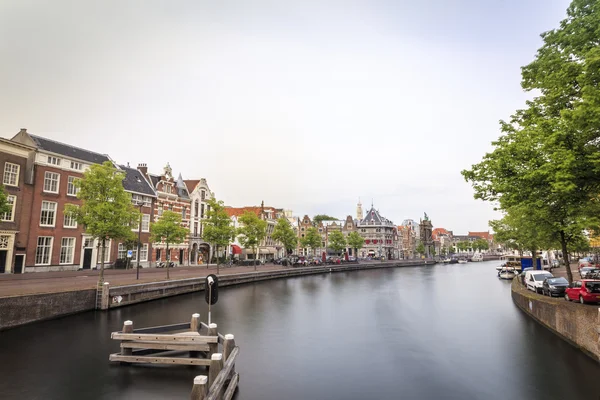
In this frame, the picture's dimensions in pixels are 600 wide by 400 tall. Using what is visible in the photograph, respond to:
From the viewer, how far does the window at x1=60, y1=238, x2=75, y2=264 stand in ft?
140

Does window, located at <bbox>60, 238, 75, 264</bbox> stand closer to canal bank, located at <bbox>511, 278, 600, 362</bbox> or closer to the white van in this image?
canal bank, located at <bbox>511, 278, 600, 362</bbox>

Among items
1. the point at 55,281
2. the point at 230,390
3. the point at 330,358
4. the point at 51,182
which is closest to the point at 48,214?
the point at 51,182

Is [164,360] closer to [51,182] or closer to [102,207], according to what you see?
[102,207]

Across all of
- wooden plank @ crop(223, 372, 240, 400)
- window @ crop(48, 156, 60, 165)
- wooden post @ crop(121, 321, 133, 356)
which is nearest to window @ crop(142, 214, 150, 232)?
window @ crop(48, 156, 60, 165)

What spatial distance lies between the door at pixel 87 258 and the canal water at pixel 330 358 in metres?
23.0

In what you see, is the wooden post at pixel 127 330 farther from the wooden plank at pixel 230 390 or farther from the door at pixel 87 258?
the door at pixel 87 258

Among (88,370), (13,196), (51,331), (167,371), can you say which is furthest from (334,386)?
(13,196)

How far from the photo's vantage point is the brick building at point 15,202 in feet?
119

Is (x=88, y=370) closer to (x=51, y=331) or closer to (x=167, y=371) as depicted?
(x=167, y=371)

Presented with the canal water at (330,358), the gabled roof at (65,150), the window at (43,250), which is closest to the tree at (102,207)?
the canal water at (330,358)

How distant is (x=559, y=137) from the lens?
15078 millimetres

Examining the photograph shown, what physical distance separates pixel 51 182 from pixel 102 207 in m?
19.4

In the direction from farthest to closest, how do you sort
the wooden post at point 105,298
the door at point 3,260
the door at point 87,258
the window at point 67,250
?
1. the door at point 87,258
2. the window at point 67,250
3. the door at point 3,260
4. the wooden post at point 105,298

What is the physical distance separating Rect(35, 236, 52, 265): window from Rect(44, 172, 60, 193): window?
570 centimetres
